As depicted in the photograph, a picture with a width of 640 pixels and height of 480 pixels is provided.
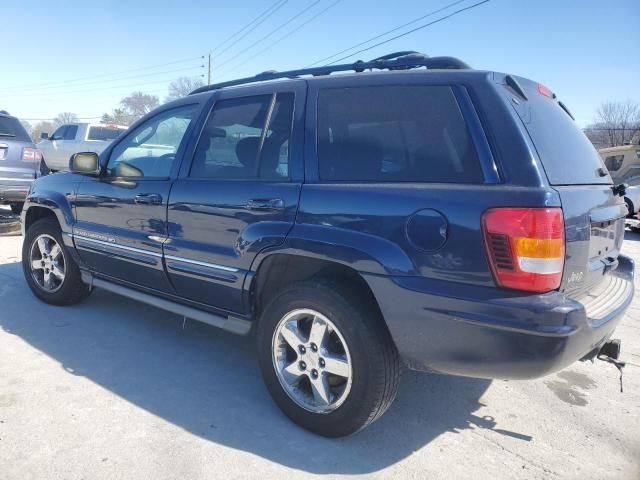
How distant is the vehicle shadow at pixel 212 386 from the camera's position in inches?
100

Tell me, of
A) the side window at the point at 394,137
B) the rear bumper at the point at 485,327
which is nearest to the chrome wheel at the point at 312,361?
the rear bumper at the point at 485,327

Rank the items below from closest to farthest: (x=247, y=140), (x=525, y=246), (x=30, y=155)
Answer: (x=525, y=246)
(x=247, y=140)
(x=30, y=155)

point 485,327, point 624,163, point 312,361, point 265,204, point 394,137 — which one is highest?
point 624,163

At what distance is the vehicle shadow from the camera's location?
100 inches

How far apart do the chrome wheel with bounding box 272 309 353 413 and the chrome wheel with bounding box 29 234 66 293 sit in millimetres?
2595

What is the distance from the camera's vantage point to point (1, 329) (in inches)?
155

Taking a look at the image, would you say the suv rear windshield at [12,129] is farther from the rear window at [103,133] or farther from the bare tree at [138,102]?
the bare tree at [138,102]

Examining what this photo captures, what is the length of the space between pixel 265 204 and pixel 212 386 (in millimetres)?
1277

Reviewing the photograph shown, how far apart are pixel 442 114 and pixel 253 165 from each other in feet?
3.88

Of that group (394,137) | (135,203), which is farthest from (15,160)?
(394,137)

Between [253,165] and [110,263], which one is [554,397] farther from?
[110,263]

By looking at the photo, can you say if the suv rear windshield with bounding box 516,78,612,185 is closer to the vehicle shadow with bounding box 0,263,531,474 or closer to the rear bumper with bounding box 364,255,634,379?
the rear bumper with bounding box 364,255,634,379

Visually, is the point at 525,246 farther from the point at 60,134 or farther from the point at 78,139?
the point at 60,134

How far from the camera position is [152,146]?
373cm
